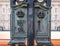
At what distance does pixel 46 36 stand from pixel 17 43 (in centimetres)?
32

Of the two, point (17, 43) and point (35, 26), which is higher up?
point (35, 26)

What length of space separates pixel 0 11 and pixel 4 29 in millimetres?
759

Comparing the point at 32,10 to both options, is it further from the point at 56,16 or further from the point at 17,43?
the point at 56,16

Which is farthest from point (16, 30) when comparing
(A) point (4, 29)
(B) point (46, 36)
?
(A) point (4, 29)

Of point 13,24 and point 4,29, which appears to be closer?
point 13,24

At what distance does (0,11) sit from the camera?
267 inches

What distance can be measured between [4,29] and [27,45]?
179 inches

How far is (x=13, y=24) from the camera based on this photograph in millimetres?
1973

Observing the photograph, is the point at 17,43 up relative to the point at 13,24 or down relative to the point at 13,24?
down

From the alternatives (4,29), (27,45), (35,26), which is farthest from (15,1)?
(4,29)

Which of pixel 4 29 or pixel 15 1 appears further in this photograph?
pixel 4 29

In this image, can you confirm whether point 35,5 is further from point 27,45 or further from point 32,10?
point 27,45

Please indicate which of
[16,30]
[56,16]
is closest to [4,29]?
[56,16]

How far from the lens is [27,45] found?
1987mm
